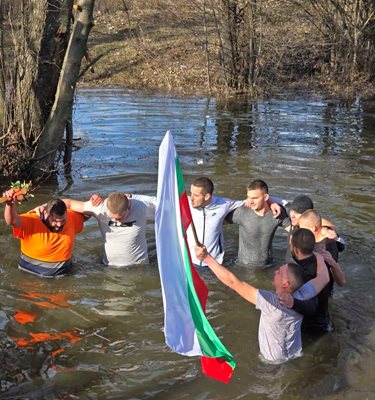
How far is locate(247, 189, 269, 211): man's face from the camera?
8391mm

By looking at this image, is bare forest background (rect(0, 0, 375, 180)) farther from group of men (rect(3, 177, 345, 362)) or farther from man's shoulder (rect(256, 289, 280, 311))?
man's shoulder (rect(256, 289, 280, 311))

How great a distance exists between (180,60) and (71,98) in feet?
68.5

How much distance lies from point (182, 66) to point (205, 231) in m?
24.5

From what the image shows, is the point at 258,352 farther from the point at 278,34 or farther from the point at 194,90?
the point at 278,34

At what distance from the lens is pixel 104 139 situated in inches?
694

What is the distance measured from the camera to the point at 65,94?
12773 millimetres

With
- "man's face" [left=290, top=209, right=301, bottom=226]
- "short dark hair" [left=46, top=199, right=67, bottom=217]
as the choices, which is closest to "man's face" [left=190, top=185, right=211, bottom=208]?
"man's face" [left=290, top=209, right=301, bottom=226]

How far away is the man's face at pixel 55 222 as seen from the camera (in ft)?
26.3

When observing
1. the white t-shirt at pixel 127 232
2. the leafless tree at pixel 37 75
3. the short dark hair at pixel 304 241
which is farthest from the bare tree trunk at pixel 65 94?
the short dark hair at pixel 304 241

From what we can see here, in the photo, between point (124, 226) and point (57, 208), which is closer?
point (57, 208)

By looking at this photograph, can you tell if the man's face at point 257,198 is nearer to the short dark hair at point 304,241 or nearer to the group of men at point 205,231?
the group of men at point 205,231

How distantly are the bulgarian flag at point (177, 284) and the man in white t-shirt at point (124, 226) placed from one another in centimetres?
326

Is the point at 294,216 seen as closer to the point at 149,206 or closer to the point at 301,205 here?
the point at 301,205

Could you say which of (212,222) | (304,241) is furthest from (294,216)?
(304,241)
